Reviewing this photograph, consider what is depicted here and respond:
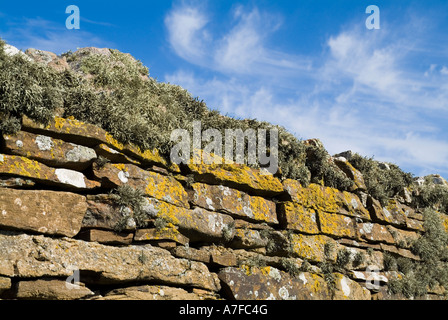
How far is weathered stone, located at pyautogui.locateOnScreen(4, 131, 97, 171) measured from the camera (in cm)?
666

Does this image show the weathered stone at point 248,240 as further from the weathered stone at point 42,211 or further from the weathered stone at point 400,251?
the weathered stone at point 400,251

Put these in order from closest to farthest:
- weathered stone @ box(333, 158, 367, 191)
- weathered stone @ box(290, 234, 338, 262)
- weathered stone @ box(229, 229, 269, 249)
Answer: weathered stone @ box(229, 229, 269, 249) → weathered stone @ box(290, 234, 338, 262) → weathered stone @ box(333, 158, 367, 191)

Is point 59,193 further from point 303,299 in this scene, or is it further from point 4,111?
point 303,299

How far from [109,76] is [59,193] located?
151 inches

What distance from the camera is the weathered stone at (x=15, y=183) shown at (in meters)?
6.39

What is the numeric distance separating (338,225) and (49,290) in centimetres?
771

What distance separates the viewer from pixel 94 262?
22.0 feet

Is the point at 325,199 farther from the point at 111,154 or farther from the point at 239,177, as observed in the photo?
the point at 111,154

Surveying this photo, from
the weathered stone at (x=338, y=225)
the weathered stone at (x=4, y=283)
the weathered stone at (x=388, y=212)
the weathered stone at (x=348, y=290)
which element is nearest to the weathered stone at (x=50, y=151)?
the weathered stone at (x=4, y=283)

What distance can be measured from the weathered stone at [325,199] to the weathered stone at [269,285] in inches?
79.1

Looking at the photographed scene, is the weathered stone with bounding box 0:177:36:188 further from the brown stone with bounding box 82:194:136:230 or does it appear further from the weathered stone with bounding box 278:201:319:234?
the weathered stone with bounding box 278:201:319:234

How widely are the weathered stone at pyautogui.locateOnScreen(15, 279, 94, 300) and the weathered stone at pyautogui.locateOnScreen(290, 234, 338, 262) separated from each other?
517 centimetres

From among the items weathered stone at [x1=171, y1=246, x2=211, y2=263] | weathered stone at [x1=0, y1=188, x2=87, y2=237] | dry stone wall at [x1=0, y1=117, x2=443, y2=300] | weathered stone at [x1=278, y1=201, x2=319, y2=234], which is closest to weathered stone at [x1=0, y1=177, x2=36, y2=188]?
dry stone wall at [x1=0, y1=117, x2=443, y2=300]

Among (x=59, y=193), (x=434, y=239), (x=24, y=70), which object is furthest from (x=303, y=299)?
(x=24, y=70)
